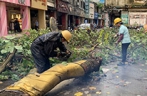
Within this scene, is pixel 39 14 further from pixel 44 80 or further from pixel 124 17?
pixel 44 80

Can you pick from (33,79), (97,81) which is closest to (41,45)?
(33,79)

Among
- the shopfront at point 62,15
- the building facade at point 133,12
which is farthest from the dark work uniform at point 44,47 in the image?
the shopfront at point 62,15

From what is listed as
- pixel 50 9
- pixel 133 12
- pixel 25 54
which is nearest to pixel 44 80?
pixel 25 54

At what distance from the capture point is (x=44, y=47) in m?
4.57

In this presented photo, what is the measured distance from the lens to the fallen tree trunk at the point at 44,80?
135 inches

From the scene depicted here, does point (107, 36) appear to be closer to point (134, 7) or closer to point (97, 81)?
point (97, 81)

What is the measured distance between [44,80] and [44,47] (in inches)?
37.9

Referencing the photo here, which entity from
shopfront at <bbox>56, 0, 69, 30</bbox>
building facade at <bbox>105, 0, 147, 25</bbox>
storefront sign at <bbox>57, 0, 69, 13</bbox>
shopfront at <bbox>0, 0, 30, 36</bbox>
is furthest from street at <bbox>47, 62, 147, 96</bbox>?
shopfront at <bbox>56, 0, 69, 30</bbox>

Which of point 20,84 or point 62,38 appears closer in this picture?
point 20,84

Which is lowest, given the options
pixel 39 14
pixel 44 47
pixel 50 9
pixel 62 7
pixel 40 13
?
pixel 44 47

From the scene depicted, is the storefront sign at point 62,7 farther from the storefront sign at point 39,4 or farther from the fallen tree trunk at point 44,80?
the fallen tree trunk at point 44,80

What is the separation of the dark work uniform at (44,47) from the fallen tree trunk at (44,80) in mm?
436

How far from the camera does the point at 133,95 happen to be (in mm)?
4398

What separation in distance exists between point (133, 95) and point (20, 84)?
2.32m
